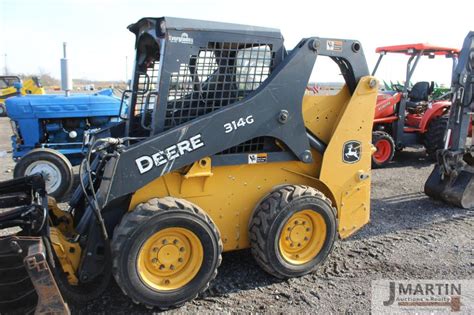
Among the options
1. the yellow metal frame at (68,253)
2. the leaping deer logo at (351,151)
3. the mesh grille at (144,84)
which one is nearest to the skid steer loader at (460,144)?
the leaping deer logo at (351,151)

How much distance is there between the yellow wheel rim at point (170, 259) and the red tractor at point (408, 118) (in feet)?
19.7

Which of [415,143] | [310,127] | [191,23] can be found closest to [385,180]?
[415,143]

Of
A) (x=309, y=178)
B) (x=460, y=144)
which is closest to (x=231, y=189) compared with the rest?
(x=309, y=178)

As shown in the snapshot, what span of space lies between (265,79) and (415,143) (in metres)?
6.59

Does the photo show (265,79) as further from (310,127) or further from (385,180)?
(385,180)

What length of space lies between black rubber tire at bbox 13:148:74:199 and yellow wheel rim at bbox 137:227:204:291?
3.61 meters

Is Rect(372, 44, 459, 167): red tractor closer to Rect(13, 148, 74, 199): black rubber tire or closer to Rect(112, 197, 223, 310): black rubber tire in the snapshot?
Rect(13, 148, 74, 199): black rubber tire

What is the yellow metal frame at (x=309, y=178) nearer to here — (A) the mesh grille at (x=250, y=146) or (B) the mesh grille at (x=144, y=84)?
(A) the mesh grille at (x=250, y=146)

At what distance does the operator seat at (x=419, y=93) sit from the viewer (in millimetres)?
9289

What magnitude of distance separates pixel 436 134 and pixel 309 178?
19.4 feet

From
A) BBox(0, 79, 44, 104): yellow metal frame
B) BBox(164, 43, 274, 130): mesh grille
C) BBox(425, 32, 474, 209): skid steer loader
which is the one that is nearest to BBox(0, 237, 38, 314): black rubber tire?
BBox(164, 43, 274, 130): mesh grille

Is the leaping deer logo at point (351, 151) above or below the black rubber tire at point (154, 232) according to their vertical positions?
above

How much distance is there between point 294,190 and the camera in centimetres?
365

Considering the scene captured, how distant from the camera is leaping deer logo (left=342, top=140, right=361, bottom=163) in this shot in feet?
13.0
